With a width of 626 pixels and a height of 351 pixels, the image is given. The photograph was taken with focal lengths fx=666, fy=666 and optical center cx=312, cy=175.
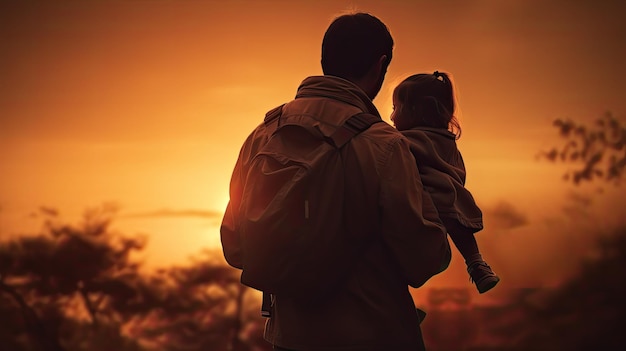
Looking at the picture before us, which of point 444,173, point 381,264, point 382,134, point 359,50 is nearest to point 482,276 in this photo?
point 444,173

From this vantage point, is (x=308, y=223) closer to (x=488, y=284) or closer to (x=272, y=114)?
(x=272, y=114)

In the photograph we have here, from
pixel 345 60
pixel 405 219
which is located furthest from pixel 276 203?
pixel 345 60

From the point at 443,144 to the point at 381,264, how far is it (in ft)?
2.88

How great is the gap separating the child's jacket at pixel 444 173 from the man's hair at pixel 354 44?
1.27ft

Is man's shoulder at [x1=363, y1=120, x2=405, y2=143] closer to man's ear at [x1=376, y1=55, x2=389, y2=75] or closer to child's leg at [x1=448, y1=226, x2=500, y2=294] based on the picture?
man's ear at [x1=376, y1=55, x2=389, y2=75]

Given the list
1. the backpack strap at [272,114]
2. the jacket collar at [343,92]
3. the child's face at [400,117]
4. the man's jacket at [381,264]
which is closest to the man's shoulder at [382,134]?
the man's jacket at [381,264]

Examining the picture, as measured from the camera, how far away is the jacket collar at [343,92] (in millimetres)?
2160

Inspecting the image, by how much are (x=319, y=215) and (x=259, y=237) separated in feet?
0.63

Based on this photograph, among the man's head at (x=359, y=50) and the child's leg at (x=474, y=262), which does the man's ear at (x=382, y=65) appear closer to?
the man's head at (x=359, y=50)

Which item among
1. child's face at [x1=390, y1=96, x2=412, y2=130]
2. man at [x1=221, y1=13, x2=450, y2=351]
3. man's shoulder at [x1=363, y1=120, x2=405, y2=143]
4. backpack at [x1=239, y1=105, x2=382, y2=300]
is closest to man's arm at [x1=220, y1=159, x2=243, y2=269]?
man at [x1=221, y1=13, x2=450, y2=351]

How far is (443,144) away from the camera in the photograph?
2732 millimetres

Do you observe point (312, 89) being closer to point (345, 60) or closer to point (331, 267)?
point (345, 60)

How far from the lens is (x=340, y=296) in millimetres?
2018

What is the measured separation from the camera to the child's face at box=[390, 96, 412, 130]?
282 centimetres
